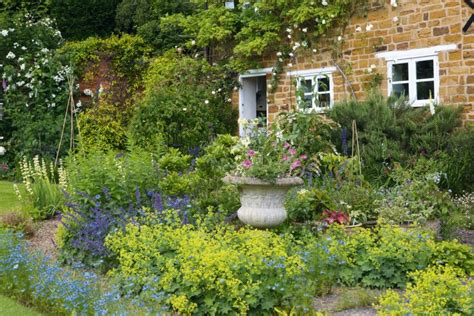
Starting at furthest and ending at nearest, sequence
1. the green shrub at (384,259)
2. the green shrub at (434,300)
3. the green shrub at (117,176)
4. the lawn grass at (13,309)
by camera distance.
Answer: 1. the green shrub at (117,176)
2. the green shrub at (384,259)
3. the lawn grass at (13,309)
4. the green shrub at (434,300)

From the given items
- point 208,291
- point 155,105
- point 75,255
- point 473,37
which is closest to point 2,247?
point 75,255

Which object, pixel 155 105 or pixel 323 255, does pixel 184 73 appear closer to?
pixel 155 105

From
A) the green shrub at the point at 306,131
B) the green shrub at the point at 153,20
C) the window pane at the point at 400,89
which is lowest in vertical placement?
the green shrub at the point at 306,131

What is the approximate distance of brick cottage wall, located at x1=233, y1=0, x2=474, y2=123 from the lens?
1012cm

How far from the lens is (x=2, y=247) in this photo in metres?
5.88

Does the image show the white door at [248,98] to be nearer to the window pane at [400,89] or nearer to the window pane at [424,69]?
the window pane at [400,89]

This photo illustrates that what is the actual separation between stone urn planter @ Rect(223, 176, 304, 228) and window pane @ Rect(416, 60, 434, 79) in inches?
218

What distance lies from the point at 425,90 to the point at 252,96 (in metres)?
4.72

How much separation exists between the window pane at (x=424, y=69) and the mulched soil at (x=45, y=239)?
6.62 meters

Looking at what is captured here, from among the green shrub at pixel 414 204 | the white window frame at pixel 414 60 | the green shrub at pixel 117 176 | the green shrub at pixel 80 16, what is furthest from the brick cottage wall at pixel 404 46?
the green shrub at pixel 80 16

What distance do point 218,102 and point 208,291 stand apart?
965cm

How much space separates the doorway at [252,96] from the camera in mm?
14188

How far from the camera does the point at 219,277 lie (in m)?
4.62

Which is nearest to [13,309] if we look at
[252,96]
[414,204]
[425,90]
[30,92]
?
[414,204]
